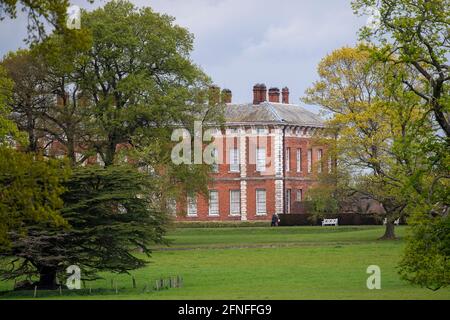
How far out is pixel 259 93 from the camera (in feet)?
365

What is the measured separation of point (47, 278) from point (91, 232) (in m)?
2.25

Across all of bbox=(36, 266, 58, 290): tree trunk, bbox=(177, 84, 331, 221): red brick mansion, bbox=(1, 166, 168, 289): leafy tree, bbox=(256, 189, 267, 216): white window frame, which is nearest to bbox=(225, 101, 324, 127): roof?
bbox=(177, 84, 331, 221): red brick mansion

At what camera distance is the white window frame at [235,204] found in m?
110

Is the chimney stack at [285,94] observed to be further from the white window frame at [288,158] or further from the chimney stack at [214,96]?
the chimney stack at [214,96]

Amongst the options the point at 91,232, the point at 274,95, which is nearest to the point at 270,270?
the point at 91,232

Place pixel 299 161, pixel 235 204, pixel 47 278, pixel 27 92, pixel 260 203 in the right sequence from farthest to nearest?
pixel 299 161, pixel 235 204, pixel 260 203, pixel 27 92, pixel 47 278

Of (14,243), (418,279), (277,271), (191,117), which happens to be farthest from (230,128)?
(418,279)

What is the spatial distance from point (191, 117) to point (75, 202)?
95.1 ft

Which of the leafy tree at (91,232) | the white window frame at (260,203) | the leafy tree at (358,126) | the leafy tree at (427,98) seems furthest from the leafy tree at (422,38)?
the white window frame at (260,203)

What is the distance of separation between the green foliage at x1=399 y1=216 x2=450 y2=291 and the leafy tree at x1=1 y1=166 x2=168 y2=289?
14009 millimetres

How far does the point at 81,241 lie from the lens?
45.2m

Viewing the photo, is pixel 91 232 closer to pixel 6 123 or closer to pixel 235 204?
pixel 6 123

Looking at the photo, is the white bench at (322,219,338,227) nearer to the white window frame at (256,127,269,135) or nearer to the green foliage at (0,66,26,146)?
the white window frame at (256,127,269,135)
